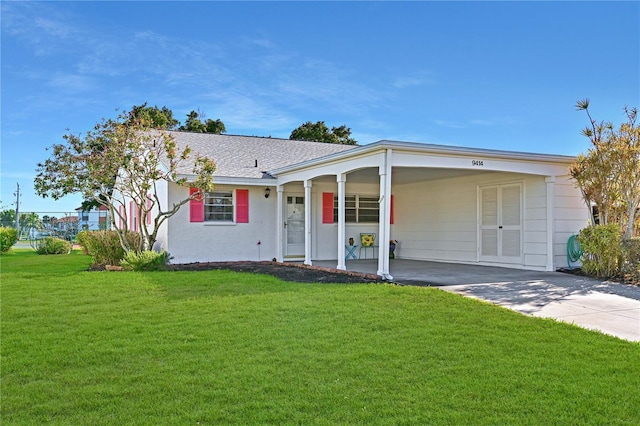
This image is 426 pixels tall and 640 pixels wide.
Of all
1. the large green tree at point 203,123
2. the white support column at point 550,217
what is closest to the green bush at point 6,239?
the large green tree at point 203,123

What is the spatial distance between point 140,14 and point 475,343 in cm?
1039

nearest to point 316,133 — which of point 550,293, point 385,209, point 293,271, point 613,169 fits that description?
point 293,271

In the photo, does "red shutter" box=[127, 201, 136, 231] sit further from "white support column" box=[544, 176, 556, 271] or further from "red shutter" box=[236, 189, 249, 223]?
"white support column" box=[544, 176, 556, 271]

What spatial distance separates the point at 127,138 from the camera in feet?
41.7

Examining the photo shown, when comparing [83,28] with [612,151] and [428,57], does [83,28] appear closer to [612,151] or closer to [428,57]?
[428,57]

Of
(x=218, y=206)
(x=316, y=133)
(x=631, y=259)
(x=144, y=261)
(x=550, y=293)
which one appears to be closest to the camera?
(x=550, y=293)

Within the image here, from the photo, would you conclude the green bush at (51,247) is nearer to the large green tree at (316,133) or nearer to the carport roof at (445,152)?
the carport roof at (445,152)

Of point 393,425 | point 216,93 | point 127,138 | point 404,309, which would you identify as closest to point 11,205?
point 216,93

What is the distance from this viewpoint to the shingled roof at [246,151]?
14945 millimetres

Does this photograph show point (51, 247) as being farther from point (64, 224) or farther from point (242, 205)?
point (242, 205)

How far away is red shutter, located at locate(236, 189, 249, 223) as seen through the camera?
47.7 ft

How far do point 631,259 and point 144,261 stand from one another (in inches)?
424

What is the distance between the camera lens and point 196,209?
14.0 metres

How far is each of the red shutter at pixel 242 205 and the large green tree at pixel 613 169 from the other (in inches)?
343
